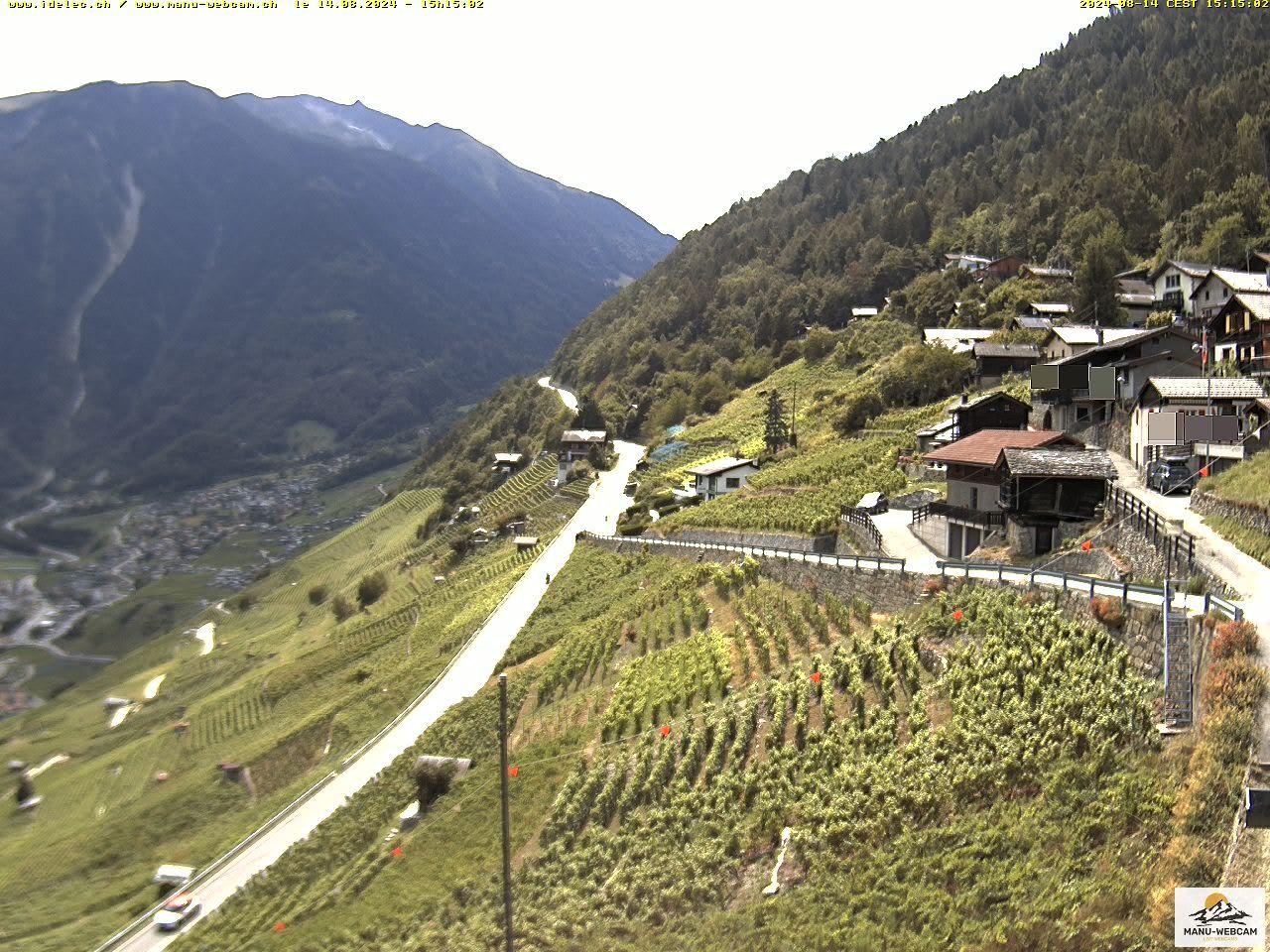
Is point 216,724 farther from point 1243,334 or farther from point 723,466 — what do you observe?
point 1243,334

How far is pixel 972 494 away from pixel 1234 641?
2061 cm

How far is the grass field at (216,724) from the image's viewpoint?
37.2m

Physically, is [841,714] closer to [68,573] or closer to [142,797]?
[142,797]

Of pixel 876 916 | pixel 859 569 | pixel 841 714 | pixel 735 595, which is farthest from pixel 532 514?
pixel 876 916

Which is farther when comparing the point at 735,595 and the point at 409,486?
the point at 409,486

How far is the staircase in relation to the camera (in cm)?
1380

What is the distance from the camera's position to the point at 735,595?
32.6 metres

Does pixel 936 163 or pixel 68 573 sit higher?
pixel 936 163

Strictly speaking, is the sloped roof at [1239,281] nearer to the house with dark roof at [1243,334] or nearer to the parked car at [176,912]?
the house with dark roof at [1243,334]

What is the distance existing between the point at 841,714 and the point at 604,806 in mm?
6289

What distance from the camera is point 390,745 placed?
117ft

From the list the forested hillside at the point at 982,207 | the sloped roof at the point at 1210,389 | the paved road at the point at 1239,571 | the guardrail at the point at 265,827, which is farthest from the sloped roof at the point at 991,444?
the forested hillside at the point at 982,207

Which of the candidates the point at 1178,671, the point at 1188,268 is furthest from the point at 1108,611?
the point at 1188,268

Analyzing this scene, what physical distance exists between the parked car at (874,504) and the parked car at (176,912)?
31311 mm
